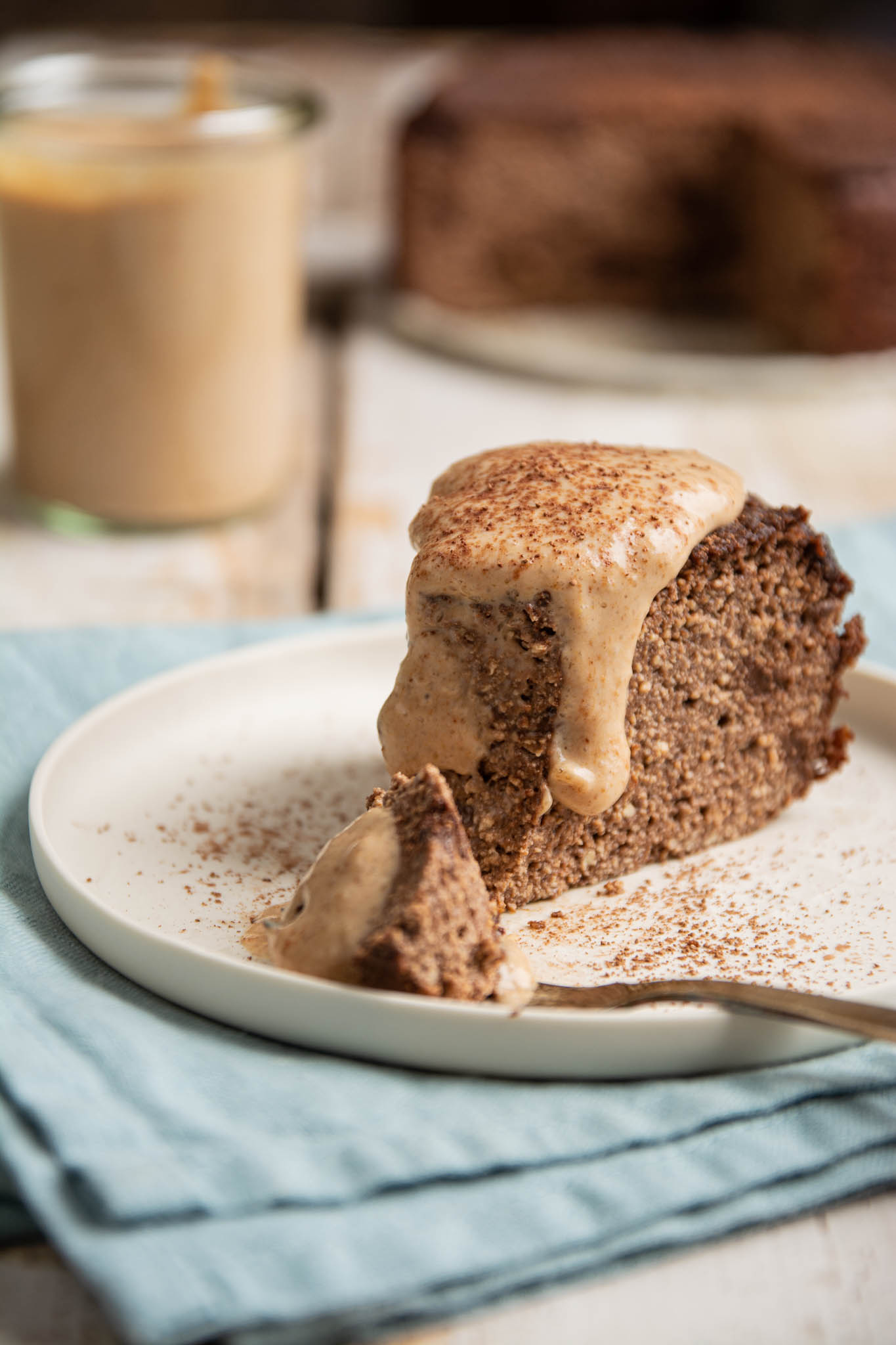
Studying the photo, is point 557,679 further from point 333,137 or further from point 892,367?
point 333,137

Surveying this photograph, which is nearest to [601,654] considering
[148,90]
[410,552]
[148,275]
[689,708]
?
[689,708]

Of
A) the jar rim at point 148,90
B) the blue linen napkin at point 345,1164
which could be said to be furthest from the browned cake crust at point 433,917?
the jar rim at point 148,90

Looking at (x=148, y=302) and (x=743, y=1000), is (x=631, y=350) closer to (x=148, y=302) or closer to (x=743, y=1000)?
(x=148, y=302)

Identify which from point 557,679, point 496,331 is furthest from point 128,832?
point 496,331

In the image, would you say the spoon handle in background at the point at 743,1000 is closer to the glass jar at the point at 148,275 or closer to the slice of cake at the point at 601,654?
the slice of cake at the point at 601,654

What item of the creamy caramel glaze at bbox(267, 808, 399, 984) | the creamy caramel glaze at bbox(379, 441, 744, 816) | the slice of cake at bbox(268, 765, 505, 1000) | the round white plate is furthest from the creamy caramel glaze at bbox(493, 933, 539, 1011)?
the round white plate

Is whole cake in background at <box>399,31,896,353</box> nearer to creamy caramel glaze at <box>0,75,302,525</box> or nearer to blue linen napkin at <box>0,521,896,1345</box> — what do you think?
creamy caramel glaze at <box>0,75,302,525</box>
